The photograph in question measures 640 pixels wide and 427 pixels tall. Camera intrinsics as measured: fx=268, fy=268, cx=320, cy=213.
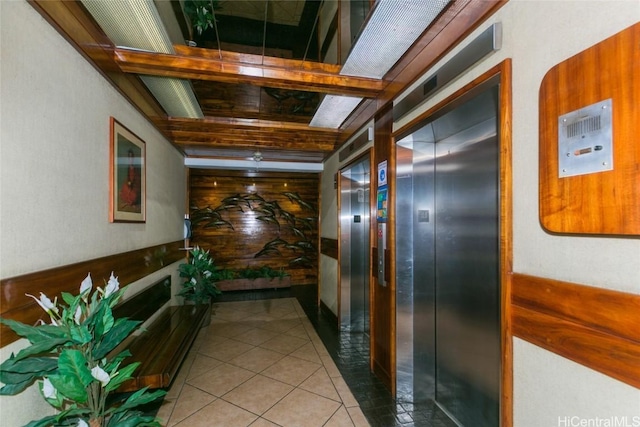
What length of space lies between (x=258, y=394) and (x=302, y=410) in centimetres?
50

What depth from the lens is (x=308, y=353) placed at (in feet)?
11.3

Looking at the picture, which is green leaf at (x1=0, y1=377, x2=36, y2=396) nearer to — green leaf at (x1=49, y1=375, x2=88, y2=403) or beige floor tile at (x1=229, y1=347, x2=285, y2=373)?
green leaf at (x1=49, y1=375, x2=88, y2=403)

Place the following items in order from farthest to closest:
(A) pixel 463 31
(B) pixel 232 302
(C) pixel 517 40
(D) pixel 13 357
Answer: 1. (B) pixel 232 302
2. (A) pixel 463 31
3. (C) pixel 517 40
4. (D) pixel 13 357

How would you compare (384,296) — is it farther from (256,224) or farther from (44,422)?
(256,224)

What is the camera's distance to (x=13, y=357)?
3.93ft

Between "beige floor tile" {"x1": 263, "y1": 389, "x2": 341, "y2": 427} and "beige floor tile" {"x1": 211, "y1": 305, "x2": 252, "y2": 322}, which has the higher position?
"beige floor tile" {"x1": 263, "y1": 389, "x2": 341, "y2": 427}

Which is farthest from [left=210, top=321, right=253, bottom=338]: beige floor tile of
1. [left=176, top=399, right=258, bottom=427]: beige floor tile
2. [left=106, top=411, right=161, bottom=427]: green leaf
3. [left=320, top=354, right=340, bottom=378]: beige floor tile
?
[left=106, top=411, right=161, bottom=427]: green leaf

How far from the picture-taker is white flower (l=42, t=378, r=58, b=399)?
1.24 m

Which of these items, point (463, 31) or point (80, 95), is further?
point (80, 95)

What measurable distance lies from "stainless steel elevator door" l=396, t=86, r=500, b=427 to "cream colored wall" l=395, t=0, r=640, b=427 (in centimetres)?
28

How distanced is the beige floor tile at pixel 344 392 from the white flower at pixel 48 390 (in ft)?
6.95

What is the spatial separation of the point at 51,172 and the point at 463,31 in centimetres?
259

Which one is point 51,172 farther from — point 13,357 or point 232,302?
point 232,302

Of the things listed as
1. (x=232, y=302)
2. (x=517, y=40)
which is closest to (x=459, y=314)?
(x=517, y=40)
